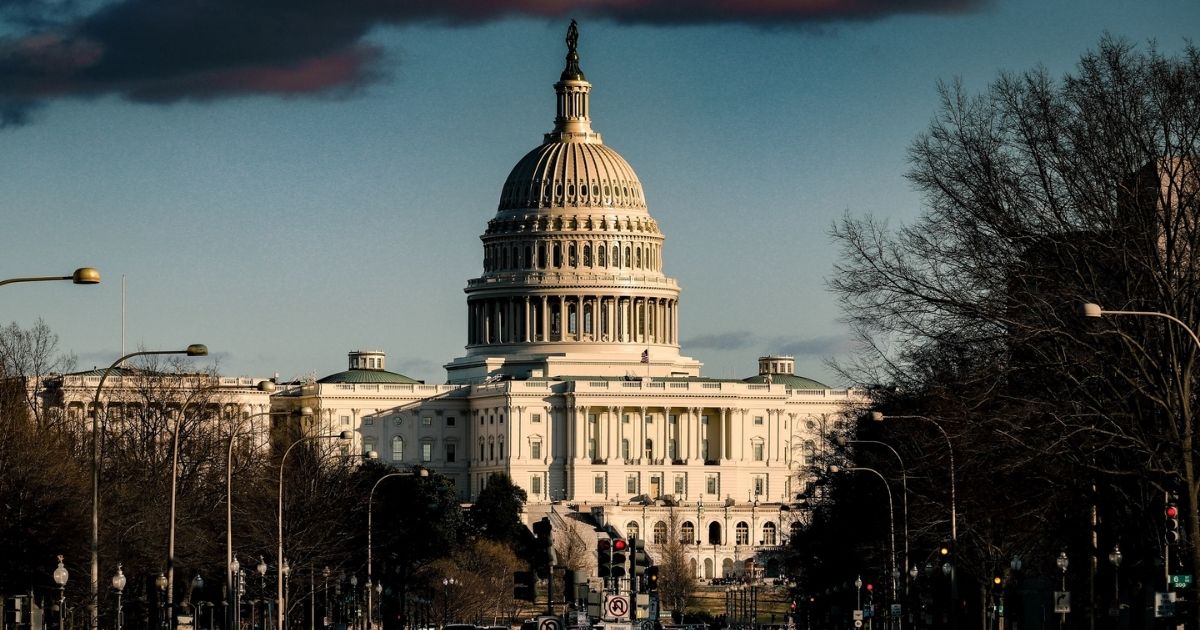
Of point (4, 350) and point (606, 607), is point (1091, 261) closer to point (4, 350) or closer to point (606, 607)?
point (606, 607)

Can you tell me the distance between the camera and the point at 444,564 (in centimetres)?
14225

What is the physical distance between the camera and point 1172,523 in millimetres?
57375

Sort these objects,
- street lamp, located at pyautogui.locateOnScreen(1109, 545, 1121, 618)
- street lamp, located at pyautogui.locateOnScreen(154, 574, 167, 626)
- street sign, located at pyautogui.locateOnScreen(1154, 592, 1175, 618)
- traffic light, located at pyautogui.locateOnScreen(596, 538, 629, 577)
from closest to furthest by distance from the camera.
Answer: street sign, located at pyautogui.locateOnScreen(1154, 592, 1175, 618)
traffic light, located at pyautogui.locateOnScreen(596, 538, 629, 577)
street lamp, located at pyautogui.locateOnScreen(1109, 545, 1121, 618)
street lamp, located at pyautogui.locateOnScreen(154, 574, 167, 626)

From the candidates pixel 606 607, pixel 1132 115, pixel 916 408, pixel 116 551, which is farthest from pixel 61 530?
pixel 1132 115

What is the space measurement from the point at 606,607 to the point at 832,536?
62.7 m

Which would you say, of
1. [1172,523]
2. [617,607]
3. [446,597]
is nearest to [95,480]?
[617,607]

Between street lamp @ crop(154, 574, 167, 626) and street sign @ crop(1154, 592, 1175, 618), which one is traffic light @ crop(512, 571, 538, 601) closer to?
street sign @ crop(1154, 592, 1175, 618)

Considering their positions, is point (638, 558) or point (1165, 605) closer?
point (1165, 605)

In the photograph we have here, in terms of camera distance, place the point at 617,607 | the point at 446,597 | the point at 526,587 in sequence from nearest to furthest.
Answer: the point at 526,587, the point at 617,607, the point at 446,597

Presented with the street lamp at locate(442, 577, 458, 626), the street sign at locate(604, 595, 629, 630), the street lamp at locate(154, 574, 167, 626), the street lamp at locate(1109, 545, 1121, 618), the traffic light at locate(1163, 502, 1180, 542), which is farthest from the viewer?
the street lamp at locate(442, 577, 458, 626)

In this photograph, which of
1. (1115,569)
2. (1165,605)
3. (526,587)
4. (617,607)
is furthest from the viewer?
(1115,569)

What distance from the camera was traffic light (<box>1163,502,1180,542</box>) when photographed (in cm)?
5478

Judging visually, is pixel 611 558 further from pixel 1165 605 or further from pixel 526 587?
pixel 1165 605

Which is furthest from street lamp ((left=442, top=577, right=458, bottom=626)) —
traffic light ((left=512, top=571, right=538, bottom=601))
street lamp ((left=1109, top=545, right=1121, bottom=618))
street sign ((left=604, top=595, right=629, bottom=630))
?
traffic light ((left=512, top=571, right=538, bottom=601))
